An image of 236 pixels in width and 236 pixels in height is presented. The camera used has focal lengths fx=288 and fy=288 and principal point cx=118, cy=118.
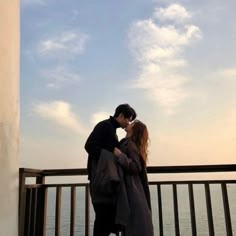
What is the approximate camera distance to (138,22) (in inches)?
193

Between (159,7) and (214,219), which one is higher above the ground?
(159,7)

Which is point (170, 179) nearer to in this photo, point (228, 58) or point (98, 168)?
point (98, 168)

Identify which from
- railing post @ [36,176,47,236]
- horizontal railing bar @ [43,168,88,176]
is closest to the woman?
horizontal railing bar @ [43,168,88,176]

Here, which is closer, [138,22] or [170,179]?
[170,179]

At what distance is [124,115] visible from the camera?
216 centimetres

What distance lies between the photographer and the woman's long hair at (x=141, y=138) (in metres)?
2.12

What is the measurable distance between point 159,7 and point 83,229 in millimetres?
3507

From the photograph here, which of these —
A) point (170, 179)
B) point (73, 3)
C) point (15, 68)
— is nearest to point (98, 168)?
point (170, 179)

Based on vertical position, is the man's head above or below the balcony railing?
above

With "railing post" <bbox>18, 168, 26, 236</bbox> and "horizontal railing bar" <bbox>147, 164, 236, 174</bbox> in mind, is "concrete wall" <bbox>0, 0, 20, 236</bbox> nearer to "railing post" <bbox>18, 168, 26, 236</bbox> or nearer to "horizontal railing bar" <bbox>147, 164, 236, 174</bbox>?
"railing post" <bbox>18, 168, 26, 236</bbox>


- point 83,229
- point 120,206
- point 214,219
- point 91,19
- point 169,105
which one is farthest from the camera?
point 169,105

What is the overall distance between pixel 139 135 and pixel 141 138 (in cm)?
3

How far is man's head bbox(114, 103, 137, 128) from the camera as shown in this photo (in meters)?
2.16

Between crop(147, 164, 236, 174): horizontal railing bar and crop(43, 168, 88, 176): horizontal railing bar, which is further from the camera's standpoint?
crop(43, 168, 88, 176): horizontal railing bar
